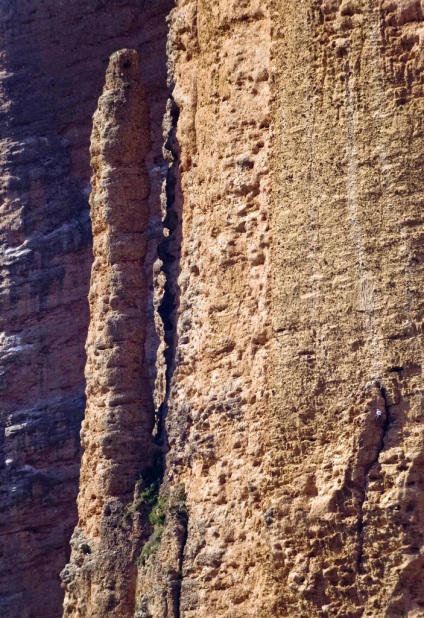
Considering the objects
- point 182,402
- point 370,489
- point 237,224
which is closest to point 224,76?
point 237,224

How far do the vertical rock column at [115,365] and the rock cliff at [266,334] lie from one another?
1.0 inches

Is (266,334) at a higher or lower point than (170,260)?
lower

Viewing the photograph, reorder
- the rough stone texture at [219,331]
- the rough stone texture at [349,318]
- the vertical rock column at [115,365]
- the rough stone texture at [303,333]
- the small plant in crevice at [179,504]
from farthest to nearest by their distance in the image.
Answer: the vertical rock column at [115,365], the small plant in crevice at [179,504], the rough stone texture at [219,331], the rough stone texture at [303,333], the rough stone texture at [349,318]

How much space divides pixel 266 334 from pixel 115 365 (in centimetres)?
365

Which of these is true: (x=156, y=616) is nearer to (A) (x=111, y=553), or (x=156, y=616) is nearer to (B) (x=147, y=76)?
(A) (x=111, y=553)

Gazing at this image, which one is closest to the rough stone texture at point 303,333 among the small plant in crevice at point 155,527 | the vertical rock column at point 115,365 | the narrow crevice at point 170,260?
the small plant in crevice at point 155,527

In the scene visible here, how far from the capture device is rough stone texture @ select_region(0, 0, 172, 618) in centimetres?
2902

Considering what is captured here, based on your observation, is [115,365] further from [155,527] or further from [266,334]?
[266,334]

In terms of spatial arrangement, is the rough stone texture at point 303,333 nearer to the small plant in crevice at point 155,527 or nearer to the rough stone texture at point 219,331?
the rough stone texture at point 219,331

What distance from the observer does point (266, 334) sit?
2123 centimetres

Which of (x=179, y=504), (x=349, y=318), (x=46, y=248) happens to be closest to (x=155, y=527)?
(x=179, y=504)

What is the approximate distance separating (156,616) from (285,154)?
189 inches

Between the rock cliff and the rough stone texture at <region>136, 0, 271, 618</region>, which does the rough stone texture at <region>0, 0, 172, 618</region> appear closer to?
the rock cliff

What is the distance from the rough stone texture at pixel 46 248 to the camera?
29.0m
